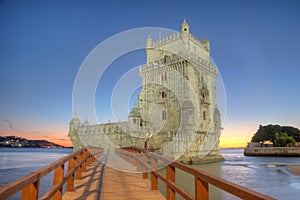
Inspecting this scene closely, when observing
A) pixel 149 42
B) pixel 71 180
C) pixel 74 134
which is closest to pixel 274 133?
pixel 149 42

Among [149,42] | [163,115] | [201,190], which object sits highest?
[149,42]

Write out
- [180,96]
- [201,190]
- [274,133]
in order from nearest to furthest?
[201,190] < [180,96] < [274,133]

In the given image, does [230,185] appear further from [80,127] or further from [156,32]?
[80,127]

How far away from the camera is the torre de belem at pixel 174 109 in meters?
31.9

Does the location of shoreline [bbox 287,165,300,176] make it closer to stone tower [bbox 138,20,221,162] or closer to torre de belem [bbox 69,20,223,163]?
torre de belem [bbox 69,20,223,163]

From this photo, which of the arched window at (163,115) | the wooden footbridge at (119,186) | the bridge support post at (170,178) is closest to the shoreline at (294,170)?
the arched window at (163,115)

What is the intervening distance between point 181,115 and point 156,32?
17.8 meters

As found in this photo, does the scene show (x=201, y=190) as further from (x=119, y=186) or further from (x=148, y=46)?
(x=148, y=46)

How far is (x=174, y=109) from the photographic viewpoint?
3419 cm

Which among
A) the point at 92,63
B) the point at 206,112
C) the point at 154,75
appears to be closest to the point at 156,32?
the point at 154,75

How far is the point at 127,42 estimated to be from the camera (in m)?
21.4

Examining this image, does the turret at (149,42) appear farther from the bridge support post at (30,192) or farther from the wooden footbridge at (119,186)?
the bridge support post at (30,192)

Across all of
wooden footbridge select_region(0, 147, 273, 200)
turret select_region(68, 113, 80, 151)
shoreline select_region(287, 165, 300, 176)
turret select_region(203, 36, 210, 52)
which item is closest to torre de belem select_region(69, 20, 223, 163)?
turret select_region(203, 36, 210, 52)

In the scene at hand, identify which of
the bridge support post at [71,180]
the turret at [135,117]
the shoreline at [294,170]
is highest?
the turret at [135,117]
